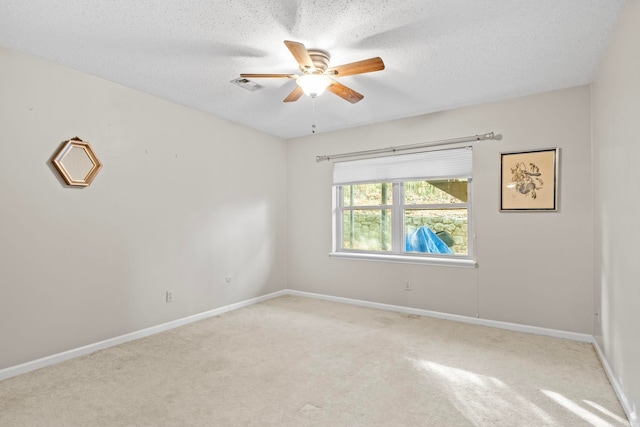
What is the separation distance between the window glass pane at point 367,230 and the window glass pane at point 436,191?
392 mm

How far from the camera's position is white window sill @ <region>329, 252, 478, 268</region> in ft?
12.9

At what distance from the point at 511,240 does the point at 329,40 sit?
2752 mm

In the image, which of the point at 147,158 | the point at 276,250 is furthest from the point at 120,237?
the point at 276,250

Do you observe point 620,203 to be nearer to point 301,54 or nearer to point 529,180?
point 529,180

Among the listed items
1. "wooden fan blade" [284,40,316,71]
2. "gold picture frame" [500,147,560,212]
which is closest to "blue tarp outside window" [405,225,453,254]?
"gold picture frame" [500,147,560,212]

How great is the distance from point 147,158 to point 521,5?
3377 millimetres

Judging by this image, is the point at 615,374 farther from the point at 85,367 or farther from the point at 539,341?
the point at 85,367

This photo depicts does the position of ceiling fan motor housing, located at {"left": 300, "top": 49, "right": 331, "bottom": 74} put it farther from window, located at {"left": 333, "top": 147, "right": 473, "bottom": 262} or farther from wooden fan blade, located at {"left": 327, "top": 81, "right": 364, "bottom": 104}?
window, located at {"left": 333, "top": 147, "right": 473, "bottom": 262}

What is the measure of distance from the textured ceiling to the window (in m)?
0.95

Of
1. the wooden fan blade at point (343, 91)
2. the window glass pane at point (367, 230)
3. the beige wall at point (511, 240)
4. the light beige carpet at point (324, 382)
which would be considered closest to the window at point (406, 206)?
the window glass pane at point (367, 230)

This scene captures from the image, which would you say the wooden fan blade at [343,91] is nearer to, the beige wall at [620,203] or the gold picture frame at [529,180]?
the beige wall at [620,203]

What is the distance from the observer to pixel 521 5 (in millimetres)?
2072

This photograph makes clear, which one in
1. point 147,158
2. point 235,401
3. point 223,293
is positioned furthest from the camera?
point 223,293

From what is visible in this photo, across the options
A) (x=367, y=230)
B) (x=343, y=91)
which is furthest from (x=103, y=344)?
(x=367, y=230)
